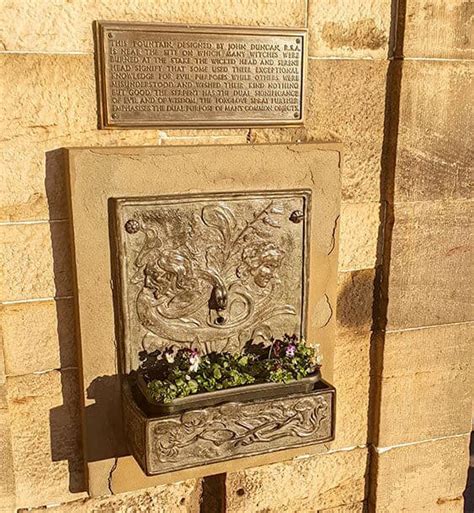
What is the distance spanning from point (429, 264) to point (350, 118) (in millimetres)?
1134

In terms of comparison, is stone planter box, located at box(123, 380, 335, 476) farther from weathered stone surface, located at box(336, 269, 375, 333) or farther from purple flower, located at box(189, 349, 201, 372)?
weathered stone surface, located at box(336, 269, 375, 333)

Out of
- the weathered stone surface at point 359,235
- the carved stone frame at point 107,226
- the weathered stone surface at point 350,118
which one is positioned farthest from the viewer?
the weathered stone surface at point 359,235

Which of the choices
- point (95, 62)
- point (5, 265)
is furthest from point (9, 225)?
point (95, 62)

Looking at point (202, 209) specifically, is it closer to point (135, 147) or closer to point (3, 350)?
point (135, 147)

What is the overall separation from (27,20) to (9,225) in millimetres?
1087

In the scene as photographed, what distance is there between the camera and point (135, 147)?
3.56 m

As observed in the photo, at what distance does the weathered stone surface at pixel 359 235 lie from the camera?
418cm

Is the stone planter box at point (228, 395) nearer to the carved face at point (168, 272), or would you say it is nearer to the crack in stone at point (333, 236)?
the carved face at point (168, 272)

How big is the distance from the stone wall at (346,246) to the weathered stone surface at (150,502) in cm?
1

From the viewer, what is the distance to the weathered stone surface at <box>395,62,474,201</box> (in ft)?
13.0

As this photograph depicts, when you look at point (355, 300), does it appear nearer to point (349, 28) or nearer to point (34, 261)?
point (349, 28)

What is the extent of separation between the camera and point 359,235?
13.9ft

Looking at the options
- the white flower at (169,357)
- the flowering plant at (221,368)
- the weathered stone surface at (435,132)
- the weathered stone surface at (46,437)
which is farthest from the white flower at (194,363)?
the weathered stone surface at (435,132)

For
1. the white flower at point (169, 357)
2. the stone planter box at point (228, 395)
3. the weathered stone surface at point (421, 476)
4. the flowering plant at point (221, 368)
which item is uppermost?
the white flower at point (169, 357)
